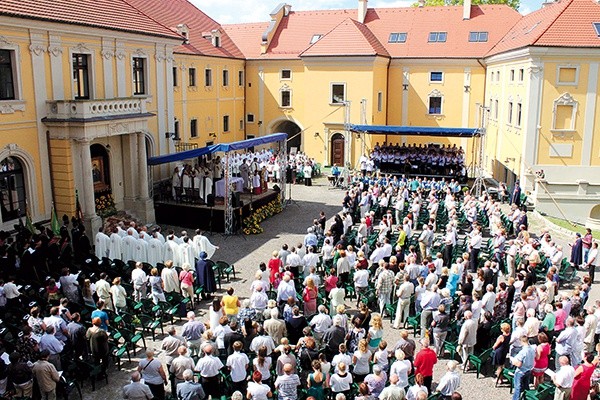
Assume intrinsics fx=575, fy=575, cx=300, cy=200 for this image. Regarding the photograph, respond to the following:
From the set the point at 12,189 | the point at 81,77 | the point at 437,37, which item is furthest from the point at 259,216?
the point at 437,37

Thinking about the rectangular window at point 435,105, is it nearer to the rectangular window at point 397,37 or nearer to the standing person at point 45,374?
the rectangular window at point 397,37

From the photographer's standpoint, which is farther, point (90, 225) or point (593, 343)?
point (90, 225)

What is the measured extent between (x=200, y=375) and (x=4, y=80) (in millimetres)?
13320

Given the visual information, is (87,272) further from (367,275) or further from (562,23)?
(562,23)

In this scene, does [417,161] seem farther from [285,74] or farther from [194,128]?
[194,128]

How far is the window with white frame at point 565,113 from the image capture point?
1077 inches

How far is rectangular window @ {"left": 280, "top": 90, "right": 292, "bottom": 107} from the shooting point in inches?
1629

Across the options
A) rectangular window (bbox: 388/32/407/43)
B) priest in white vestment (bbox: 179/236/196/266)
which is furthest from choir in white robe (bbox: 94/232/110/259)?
rectangular window (bbox: 388/32/407/43)

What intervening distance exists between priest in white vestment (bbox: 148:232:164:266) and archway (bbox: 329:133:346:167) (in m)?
23.1

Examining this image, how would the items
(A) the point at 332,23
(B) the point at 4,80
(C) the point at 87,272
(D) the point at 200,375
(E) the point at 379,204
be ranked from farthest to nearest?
1. (A) the point at 332,23
2. (E) the point at 379,204
3. (B) the point at 4,80
4. (C) the point at 87,272
5. (D) the point at 200,375

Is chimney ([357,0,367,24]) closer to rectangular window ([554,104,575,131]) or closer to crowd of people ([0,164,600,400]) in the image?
rectangular window ([554,104,575,131])

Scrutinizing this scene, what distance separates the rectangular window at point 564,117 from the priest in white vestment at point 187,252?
19603mm

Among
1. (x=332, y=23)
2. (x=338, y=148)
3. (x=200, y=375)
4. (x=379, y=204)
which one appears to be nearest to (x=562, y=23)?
(x=379, y=204)

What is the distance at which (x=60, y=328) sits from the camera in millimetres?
11062
